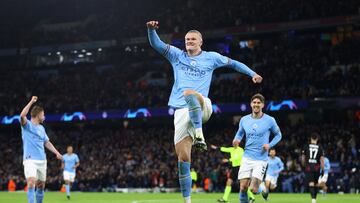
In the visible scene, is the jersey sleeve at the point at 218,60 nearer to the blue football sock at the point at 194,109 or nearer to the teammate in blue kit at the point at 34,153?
the blue football sock at the point at 194,109

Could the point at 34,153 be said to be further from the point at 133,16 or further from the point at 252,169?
the point at 133,16

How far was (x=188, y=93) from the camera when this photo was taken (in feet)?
28.6

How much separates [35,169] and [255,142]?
15.9 feet

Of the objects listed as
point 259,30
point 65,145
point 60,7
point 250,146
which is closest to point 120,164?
point 65,145

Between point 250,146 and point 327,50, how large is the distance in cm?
3045

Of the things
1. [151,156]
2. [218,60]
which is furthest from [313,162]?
[151,156]

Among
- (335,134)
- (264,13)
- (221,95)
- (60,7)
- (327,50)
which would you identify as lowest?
(335,134)

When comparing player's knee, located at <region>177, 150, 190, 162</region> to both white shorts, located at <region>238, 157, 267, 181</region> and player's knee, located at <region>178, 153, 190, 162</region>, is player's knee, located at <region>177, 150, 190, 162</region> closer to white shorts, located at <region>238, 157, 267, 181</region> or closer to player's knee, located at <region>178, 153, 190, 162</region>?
player's knee, located at <region>178, 153, 190, 162</region>

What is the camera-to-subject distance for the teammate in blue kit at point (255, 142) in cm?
1331

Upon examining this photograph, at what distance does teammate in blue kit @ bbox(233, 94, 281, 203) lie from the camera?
13312 mm

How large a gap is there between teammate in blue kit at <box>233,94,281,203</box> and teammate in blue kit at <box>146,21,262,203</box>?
13.5ft

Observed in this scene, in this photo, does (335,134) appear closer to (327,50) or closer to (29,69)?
(327,50)

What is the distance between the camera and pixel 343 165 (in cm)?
3338

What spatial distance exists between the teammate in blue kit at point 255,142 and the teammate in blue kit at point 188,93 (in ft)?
13.5
